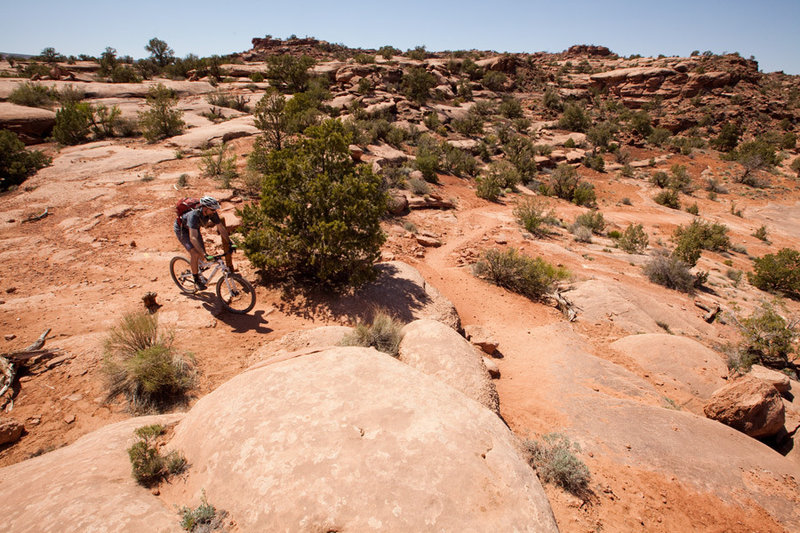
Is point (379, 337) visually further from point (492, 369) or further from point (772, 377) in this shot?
point (772, 377)

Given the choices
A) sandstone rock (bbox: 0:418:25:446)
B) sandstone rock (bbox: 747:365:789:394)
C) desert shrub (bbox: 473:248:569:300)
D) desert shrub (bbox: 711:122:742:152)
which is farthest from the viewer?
desert shrub (bbox: 711:122:742:152)

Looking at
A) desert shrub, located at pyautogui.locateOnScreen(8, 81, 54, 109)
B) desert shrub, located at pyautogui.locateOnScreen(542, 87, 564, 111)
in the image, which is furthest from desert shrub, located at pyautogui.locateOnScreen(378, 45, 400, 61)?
desert shrub, located at pyautogui.locateOnScreen(8, 81, 54, 109)

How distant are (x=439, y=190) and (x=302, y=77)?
1929 cm

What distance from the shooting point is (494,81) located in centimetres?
3644

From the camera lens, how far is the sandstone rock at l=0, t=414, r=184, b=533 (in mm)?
1880

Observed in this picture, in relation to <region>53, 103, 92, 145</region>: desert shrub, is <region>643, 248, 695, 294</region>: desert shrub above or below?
below

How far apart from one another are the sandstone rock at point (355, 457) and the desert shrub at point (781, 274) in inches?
491

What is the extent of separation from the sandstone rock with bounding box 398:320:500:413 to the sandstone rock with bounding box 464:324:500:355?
3.62 ft

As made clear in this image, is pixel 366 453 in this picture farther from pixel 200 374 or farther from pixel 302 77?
pixel 302 77

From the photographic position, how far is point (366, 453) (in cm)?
238

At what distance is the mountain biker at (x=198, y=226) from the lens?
532 centimetres

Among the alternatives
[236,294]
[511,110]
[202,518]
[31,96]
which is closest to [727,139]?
[511,110]

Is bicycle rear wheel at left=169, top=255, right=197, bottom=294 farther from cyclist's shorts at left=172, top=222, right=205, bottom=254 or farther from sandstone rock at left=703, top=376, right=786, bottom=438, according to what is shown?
sandstone rock at left=703, top=376, right=786, bottom=438

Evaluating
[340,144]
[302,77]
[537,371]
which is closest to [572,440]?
[537,371]
